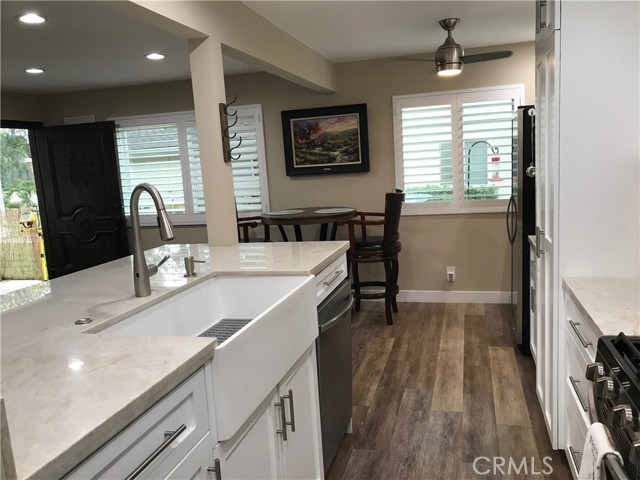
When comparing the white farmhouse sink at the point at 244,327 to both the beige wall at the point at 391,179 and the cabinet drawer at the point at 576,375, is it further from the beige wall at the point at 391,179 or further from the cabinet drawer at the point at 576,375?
the beige wall at the point at 391,179

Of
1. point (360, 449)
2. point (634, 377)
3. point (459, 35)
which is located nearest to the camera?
point (634, 377)

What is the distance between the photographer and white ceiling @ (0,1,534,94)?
3.02 metres

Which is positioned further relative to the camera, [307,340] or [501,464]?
[501,464]

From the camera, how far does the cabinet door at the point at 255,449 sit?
131 cm

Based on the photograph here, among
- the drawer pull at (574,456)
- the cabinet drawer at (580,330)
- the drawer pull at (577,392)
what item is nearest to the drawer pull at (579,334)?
the cabinet drawer at (580,330)

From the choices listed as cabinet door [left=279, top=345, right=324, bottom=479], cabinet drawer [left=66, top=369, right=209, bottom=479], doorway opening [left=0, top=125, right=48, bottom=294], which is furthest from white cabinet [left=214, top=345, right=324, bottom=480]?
doorway opening [left=0, top=125, right=48, bottom=294]

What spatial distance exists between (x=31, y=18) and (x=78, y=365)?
2.58 meters

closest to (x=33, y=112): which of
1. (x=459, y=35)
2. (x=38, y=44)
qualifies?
(x=38, y=44)

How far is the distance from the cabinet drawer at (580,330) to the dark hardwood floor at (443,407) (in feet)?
2.33

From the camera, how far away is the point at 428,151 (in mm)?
4695

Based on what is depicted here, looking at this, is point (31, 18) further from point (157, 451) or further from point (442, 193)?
point (442, 193)

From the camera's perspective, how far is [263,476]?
5.04ft

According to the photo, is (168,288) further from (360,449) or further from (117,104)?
(117,104)

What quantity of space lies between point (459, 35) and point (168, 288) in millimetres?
3297
